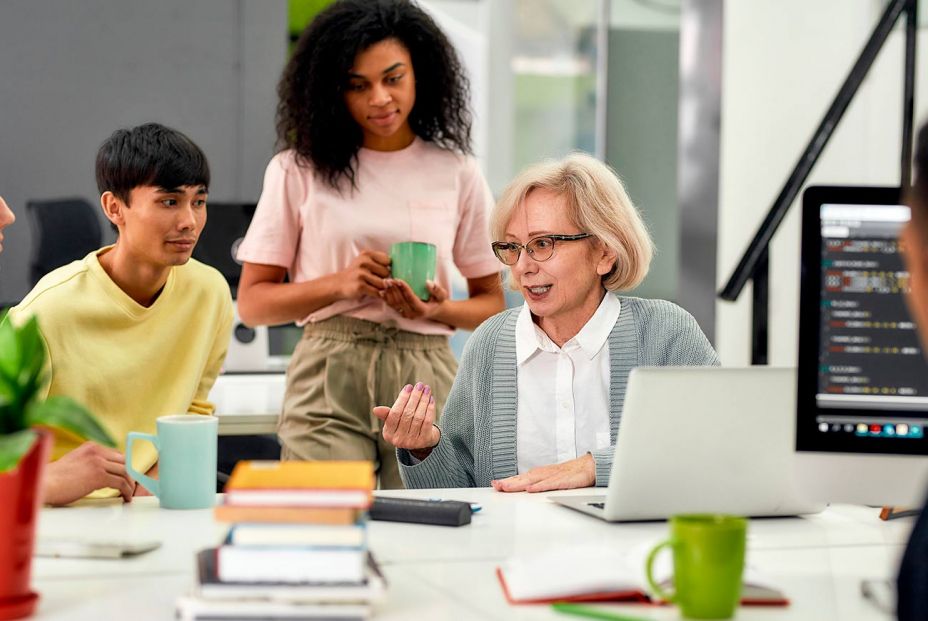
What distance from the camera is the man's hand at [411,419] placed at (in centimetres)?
187

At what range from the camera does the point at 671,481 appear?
61.2 inches

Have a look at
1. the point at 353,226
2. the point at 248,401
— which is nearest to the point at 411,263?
the point at 353,226

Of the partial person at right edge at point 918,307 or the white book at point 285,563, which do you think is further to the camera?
the white book at point 285,563

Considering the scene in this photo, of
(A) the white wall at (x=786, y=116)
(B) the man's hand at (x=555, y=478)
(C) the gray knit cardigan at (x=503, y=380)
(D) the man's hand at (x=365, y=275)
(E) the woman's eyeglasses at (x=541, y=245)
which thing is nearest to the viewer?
(B) the man's hand at (x=555, y=478)

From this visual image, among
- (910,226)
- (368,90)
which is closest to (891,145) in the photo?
(368,90)

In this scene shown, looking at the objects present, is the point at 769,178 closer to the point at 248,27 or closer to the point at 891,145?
the point at 891,145

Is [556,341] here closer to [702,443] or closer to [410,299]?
[410,299]

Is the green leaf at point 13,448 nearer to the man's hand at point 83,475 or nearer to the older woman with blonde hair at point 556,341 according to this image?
the man's hand at point 83,475

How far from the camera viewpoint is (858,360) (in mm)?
1438

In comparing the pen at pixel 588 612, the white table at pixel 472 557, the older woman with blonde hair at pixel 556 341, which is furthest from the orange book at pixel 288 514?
the older woman with blonde hair at pixel 556 341

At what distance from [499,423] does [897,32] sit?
291 centimetres

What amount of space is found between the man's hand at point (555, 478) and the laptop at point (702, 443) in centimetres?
23

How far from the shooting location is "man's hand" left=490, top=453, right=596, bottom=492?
6.00ft

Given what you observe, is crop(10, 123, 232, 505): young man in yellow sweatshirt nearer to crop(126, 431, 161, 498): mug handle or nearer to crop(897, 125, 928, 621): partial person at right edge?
crop(126, 431, 161, 498): mug handle
